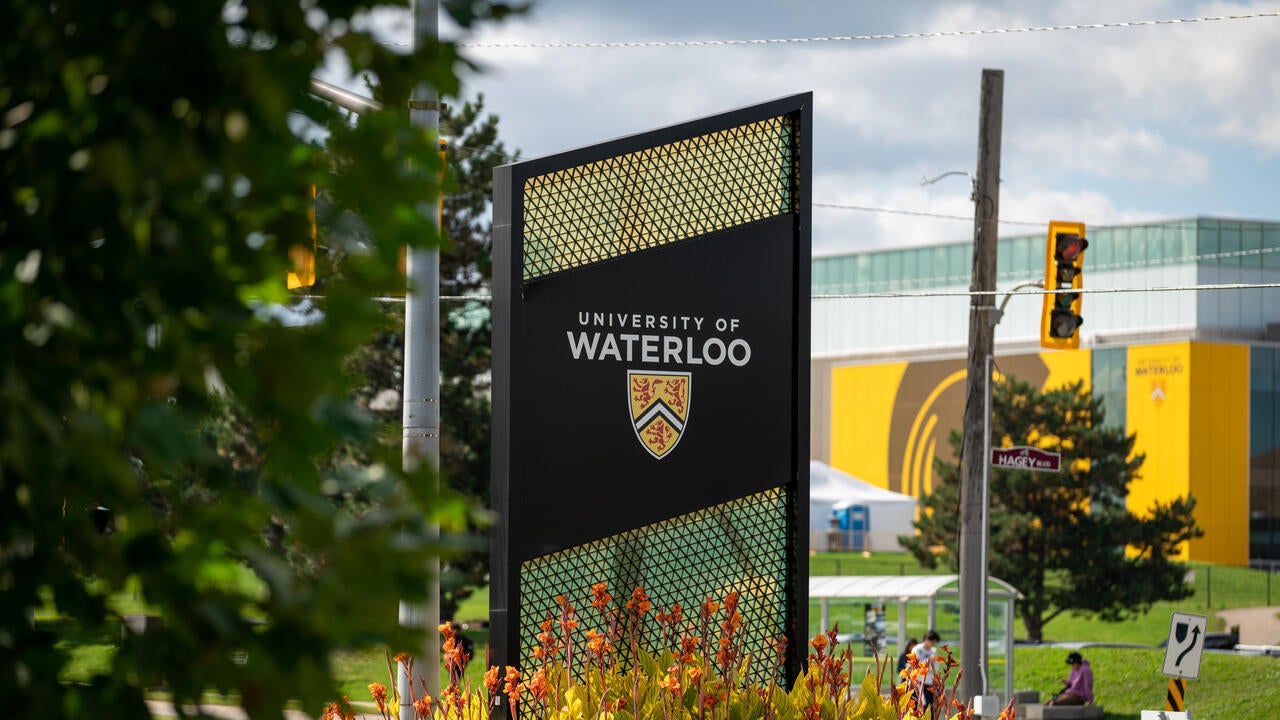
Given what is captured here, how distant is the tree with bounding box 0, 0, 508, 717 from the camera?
1753mm

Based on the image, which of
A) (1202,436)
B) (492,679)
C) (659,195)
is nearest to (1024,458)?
(659,195)

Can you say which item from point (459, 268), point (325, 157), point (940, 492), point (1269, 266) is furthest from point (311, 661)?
point (1269, 266)

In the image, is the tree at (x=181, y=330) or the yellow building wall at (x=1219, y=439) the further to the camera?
the yellow building wall at (x=1219, y=439)

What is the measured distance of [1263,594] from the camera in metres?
49.9

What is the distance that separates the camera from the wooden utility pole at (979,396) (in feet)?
62.4

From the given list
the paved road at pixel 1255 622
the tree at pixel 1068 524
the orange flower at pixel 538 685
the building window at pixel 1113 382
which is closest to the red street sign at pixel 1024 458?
the orange flower at pixel 538 685

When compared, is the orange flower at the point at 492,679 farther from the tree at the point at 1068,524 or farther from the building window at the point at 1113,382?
the building window at the point at 1113,382

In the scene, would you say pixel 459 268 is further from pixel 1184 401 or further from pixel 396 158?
pixel 1184 401

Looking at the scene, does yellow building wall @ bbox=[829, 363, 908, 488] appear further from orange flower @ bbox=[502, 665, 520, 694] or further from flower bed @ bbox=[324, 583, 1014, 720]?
orange flower @ bbox=[502, 665, 520, 694]

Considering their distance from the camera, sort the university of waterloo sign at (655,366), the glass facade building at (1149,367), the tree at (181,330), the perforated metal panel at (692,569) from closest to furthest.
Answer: the tree at (181,330) < the university of waterloo sign at (655,366) < the perforated metal panel at (692,569) < the glass facade building at (1149,367)

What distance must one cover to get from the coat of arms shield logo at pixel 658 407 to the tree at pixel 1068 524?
25031mm

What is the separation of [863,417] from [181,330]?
68396mm

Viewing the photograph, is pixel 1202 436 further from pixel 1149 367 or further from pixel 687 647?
pixel 687 647

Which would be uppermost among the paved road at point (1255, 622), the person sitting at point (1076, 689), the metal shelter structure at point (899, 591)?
the metal shelter structure at point (899, 591)
